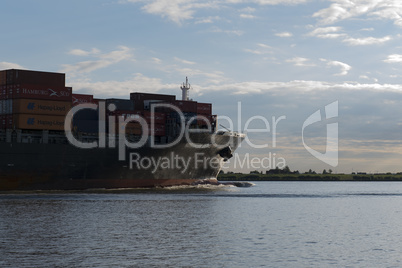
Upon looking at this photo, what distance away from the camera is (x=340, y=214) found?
146ft

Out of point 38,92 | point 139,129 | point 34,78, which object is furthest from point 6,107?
point 139,129

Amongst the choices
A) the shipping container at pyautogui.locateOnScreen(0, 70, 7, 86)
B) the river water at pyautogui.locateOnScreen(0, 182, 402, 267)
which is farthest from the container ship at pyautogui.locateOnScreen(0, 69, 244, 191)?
the river water at pyautogui.locateOnScreen(0, 182, 402, 267)

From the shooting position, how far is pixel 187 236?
92.5ft

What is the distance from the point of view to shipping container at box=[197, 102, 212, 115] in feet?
254

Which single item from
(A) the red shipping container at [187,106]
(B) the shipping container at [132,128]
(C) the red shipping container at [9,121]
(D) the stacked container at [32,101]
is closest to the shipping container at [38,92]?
(D) the stacked container at [32,101]

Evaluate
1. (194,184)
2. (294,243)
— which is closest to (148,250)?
(294,243)

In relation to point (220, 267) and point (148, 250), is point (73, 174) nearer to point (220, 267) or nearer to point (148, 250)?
point (148, 250)

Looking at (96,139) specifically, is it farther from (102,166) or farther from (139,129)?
(139,129)

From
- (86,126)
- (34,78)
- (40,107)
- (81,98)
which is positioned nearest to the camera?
(40,107)

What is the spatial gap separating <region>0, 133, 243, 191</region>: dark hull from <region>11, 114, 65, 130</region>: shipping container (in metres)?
2.67

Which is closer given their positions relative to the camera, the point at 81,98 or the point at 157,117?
the point at 81,98

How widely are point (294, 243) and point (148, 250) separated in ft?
25.0

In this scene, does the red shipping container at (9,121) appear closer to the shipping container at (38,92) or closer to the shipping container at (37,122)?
the shipping container at (37,122)

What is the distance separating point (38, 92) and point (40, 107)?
1692 millimetres
